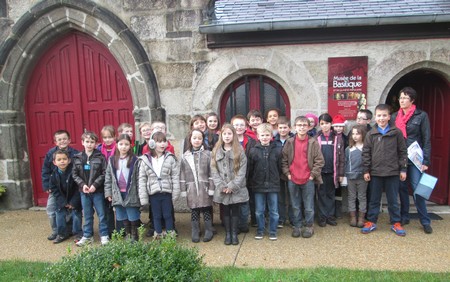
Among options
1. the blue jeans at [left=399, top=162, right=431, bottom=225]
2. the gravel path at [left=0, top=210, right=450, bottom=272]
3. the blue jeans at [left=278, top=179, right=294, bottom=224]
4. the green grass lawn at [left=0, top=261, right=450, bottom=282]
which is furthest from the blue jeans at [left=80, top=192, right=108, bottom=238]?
the blue jeans at [left=399, top=162, right=431, bottom=225]

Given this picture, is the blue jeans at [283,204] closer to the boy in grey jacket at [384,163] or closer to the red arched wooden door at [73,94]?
the boy in grey jacket at [384,163]

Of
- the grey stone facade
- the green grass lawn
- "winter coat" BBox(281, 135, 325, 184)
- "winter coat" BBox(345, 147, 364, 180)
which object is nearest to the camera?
the green grass lawn

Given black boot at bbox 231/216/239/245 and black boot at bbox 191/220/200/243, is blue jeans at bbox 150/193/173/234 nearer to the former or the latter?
black boot at bbox 191/220/200/243

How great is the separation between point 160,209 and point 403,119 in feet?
11.3

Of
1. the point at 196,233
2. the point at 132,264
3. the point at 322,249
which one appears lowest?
the point at 322,249

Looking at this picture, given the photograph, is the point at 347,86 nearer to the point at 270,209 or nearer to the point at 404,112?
the point at 404,112

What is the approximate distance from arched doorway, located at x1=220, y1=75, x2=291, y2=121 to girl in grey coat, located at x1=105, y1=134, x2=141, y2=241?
2.02m

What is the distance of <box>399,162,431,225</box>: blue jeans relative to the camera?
174 inches

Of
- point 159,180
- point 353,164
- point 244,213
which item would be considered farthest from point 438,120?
point 159,180

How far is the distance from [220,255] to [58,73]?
4371 mm

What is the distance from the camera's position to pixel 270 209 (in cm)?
438

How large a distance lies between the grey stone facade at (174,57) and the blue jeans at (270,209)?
63.0 inches

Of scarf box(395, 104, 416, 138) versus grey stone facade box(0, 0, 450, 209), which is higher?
grey stone facade box(0, 0, 450, 209)

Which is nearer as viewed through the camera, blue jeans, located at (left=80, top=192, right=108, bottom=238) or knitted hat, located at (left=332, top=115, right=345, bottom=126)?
blue jeans, located at (left=80, top=192, right=108, bottom=238)
